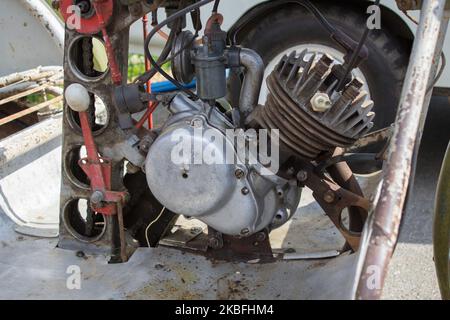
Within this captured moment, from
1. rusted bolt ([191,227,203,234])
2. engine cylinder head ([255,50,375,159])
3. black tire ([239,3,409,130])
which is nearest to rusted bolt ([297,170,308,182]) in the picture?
engine cylinder head ([255,50,375,159])

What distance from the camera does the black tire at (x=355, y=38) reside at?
11.1ft

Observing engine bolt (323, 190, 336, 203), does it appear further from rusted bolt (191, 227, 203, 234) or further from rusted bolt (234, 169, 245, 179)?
rusted bolt (191, 227, 203, 234)

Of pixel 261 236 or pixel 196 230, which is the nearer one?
pixel 261 236

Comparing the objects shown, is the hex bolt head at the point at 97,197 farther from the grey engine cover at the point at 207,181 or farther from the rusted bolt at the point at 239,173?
the rusted bolt at the point at 239,173

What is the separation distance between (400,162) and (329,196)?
0.60m

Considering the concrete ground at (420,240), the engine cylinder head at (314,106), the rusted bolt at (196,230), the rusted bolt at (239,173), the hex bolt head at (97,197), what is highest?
the engine cylinder head at (314,106)

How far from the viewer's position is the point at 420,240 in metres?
2.86

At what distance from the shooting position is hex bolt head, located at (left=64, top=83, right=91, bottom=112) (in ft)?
7.05

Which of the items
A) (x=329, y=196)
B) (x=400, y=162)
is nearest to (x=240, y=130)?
(x=329, y=196)

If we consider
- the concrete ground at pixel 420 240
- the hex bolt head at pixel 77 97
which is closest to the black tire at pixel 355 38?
the concrete ground at pixel 420 240

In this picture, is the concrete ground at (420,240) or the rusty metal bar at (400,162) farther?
the concrete ground at (420,240)

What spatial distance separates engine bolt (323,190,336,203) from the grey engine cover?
11cm

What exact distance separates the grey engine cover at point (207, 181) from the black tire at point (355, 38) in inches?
58.9

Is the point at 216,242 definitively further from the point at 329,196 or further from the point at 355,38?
the point at 355,38
